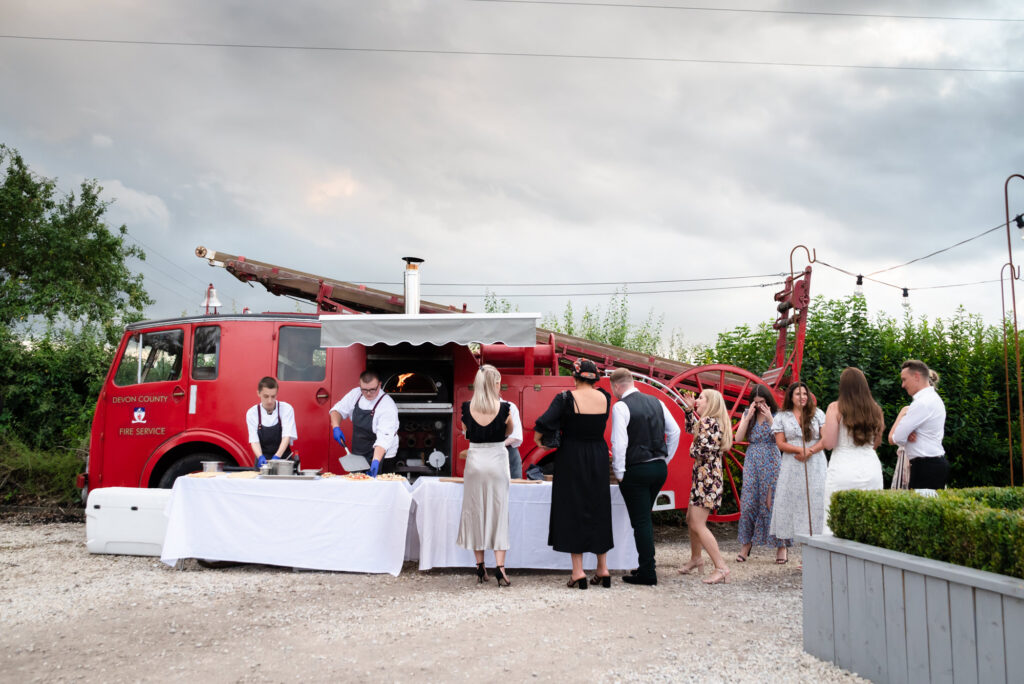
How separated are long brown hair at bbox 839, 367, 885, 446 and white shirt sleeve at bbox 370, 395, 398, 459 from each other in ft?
12.6

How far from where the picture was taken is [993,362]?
32.3 feet

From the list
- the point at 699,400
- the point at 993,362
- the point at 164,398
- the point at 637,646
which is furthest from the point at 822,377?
the point at 164,398

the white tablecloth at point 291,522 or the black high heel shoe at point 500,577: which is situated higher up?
the white tablecloth at point 291,522

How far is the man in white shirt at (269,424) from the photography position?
6.94m

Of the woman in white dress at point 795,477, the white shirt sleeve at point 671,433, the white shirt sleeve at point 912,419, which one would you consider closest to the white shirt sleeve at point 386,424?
the white shirt sleeve at point 671,433

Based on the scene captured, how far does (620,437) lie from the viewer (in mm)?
6133

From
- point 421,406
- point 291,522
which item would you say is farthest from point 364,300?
point 291,522

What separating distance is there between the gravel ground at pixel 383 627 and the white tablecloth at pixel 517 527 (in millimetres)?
184

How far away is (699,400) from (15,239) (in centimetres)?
2132

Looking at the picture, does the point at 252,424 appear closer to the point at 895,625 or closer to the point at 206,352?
the point at 206,352

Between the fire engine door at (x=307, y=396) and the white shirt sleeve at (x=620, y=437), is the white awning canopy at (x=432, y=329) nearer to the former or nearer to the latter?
the fire engine door at (x=307, y=396)

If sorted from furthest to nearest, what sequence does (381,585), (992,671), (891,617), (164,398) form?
(164,398) → (381,585) → (891,617) → (992,671)

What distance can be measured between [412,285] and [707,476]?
12.6 ft

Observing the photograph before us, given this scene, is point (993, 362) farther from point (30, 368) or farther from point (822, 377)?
point (30, 368)
